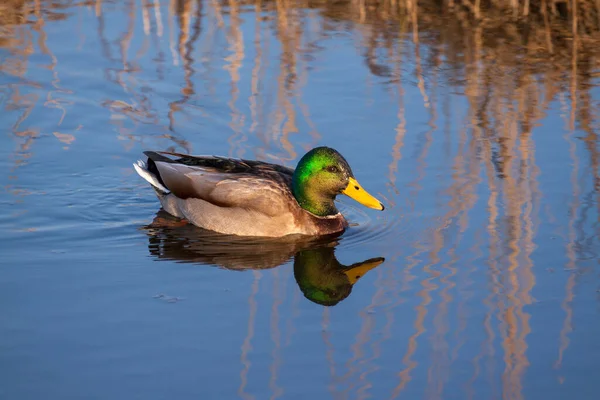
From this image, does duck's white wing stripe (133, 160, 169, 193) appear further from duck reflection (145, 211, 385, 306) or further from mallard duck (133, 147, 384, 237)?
duck reflection (145, 211, 385, 306)

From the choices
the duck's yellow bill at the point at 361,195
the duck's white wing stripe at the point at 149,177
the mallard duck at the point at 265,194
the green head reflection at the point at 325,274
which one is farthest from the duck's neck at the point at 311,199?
the duck's white wing stripe at the point at 149,177

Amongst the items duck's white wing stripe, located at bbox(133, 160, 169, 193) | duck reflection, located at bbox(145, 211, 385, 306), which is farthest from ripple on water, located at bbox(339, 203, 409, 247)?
duck's white wing stripe, located at bbox(133, 160, 169, 193)

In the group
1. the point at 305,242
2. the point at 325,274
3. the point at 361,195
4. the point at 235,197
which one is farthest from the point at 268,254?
→ the point at 361,195

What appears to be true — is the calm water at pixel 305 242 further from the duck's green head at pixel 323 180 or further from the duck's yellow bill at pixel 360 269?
the duck's green head at pixel 323 180

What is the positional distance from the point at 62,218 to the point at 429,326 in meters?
3.38

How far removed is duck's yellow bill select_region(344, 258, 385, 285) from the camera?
24.3 feet

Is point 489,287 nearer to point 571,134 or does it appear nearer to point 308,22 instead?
point 571,134

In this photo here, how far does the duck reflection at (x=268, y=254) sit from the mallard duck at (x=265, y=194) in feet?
0.36

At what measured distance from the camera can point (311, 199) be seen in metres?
8.45

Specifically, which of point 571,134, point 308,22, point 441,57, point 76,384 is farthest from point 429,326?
point 308,22

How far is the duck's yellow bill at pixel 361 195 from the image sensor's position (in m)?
8.15

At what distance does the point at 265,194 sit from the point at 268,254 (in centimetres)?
66

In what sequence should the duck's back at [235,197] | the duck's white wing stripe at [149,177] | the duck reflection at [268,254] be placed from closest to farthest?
1. the duck reflection at [268,254]
2. the duck's back at [235,197]
3. the duck's white wing stripe at [149,177]

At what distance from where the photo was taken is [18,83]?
1124cm
